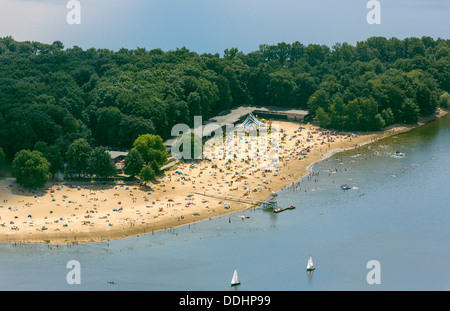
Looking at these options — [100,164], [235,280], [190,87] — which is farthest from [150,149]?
[235,280]

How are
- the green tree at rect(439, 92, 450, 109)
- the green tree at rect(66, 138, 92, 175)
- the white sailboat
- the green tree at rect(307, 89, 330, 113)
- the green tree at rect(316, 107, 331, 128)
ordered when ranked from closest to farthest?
the white sailboat → the green tree at rect(66, 138, 92, 175) → the green tree at rect(316, 107, 331, 128) → the green tree at rect(307, 89, 330, 113) → the green tree at rect(439, 92, 450, 109)

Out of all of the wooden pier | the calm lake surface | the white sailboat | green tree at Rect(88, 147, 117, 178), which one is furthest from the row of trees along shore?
the white sailboat

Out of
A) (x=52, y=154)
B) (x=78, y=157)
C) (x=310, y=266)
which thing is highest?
(x=52, y=154)

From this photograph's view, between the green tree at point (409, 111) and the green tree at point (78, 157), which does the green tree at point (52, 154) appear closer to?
the green tree at point (78, 157)

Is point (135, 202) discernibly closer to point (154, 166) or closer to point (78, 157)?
point (154, 166)

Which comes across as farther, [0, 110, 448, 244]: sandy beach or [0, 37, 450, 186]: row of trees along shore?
[0, 37, 450, 186]: row of trees along shore

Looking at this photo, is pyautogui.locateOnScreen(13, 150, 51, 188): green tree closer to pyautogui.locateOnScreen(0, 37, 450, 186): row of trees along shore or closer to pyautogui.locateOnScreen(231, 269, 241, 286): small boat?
pyautogui.locateOnScreen(0, 37, 450, 186): row of trees along shore

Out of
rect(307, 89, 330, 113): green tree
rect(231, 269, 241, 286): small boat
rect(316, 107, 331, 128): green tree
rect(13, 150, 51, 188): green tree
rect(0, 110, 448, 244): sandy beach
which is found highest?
rect(307, 89, 330, 113): green tree
